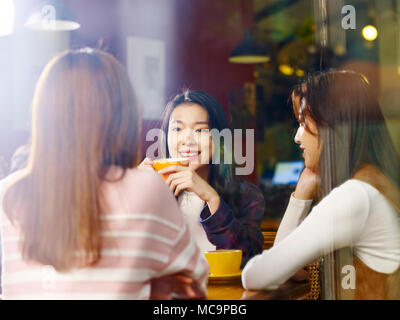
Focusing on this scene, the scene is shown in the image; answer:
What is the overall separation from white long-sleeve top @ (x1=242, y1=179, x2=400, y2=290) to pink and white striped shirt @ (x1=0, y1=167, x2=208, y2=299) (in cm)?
27

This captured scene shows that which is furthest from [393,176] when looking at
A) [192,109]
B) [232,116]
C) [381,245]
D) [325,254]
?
[192,109]

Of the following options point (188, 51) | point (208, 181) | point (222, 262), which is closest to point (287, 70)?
point (188, 51)

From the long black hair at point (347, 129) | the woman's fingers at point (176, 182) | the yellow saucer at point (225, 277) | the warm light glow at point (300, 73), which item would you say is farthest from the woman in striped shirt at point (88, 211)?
the warm light glow at point (300, 73)

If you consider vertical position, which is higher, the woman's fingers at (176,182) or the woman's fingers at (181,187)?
the woman's fingers at (176,182)

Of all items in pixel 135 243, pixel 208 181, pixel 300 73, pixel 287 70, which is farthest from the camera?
pixel 287 70

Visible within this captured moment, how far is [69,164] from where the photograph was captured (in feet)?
3.92

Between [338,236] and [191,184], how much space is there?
50cm

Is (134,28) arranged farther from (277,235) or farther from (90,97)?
(277,235)

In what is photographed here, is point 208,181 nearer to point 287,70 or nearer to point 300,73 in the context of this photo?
point 300,73

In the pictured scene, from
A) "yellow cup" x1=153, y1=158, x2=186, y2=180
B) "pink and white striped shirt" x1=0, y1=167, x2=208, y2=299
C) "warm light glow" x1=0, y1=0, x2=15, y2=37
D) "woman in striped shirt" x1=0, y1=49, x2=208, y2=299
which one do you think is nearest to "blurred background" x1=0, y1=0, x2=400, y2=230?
"warm light glow" x1=0, y1=0, x2=15, y2=37

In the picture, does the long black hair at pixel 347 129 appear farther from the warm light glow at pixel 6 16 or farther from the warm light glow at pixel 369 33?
the warm light glow at pixel 6 16

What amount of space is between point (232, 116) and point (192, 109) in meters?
0.18

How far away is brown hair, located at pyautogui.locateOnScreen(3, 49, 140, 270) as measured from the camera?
3.89ft

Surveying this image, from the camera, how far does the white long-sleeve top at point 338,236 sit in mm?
1354
